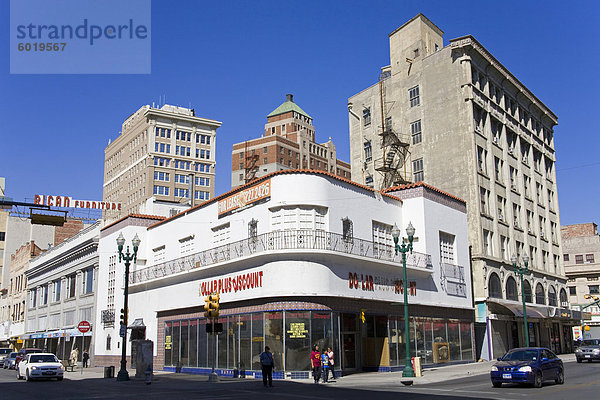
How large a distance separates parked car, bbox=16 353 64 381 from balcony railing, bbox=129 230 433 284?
9226 millimetres

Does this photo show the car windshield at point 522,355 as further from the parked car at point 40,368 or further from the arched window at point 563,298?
the arched window at point 563,298

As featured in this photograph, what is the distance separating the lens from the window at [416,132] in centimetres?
5038

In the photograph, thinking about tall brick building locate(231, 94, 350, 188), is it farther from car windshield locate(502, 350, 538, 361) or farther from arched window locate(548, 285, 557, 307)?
car windshield locate(502, 350, 538, 361)

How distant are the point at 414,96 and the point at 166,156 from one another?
71.0m

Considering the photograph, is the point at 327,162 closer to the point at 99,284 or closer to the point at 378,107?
the point at 378,107

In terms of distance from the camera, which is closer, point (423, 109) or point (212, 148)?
point (423, 109)

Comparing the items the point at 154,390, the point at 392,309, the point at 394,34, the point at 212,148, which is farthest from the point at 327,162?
the point at 154,390

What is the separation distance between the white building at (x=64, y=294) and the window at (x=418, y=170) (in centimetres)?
2763

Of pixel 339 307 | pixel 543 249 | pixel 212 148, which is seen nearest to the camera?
pixel 339 307

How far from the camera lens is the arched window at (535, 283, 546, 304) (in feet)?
170

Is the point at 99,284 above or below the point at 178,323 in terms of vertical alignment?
above

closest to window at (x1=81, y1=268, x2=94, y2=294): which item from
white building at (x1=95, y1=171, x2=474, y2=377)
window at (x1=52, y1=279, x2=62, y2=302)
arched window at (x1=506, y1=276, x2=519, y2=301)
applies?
window at (x1=52, y1=279, x2=62, y2=302)

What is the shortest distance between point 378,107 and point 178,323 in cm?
2953

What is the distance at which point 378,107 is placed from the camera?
55.4 meters
